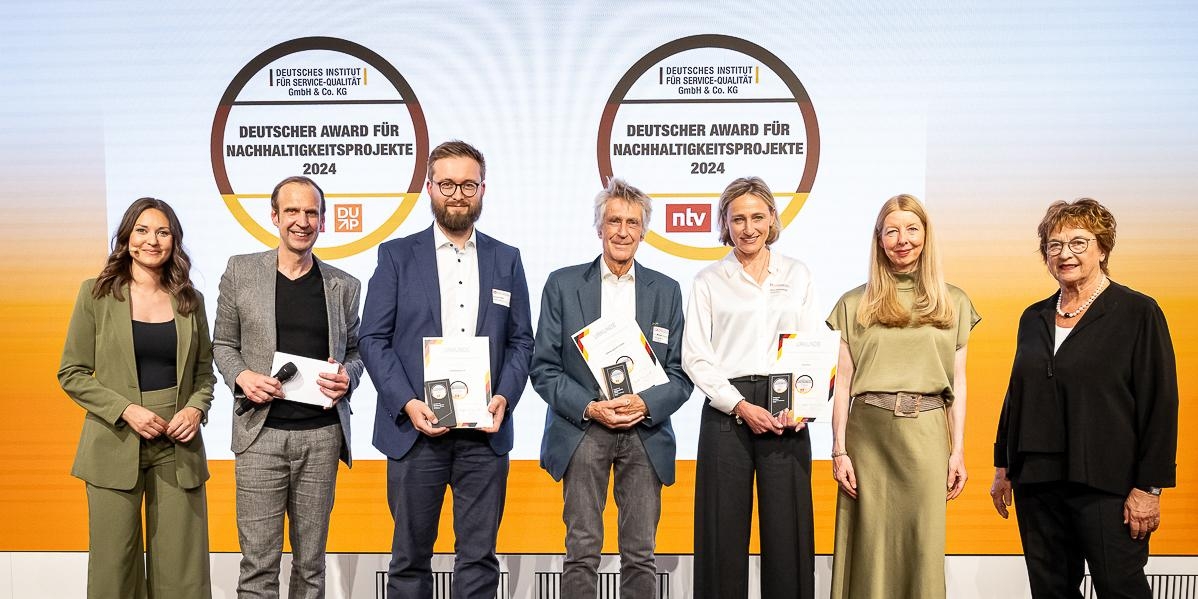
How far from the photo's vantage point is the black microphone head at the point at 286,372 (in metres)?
2.89

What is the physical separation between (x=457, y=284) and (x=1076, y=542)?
2.51m

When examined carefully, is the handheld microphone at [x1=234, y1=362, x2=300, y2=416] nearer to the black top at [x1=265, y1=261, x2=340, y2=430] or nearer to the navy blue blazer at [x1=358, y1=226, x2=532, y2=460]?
the black top at [x1=265, y1=261, x2=340, y2=430]

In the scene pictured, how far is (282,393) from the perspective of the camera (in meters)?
2.91

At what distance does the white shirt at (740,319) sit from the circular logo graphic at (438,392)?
93 cm

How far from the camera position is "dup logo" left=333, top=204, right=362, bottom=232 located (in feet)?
13.3

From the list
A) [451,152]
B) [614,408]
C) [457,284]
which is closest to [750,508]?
[614,408]

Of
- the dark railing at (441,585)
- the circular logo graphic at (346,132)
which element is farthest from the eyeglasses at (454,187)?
the dark railing at (441,585)

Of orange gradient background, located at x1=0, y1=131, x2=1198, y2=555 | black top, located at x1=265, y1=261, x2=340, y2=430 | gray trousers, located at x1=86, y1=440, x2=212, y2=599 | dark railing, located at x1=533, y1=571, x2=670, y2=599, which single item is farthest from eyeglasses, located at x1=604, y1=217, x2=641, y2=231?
dark railing, located at x1=533, y1=571, x2=670, y2=599

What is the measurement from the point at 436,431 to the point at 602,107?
2.03 metres

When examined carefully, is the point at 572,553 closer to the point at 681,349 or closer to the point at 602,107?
the point at 681,349

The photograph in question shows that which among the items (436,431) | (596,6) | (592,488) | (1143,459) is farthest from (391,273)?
(1143,459)

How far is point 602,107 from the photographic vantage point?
404 centimetres

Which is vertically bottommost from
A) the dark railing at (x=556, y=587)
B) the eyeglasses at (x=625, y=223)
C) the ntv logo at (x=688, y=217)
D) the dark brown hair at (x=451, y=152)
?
the dark railing at (x=556, y=587)

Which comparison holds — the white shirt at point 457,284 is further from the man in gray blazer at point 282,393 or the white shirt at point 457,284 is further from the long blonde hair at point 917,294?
the long blonde hair at point 917,294
